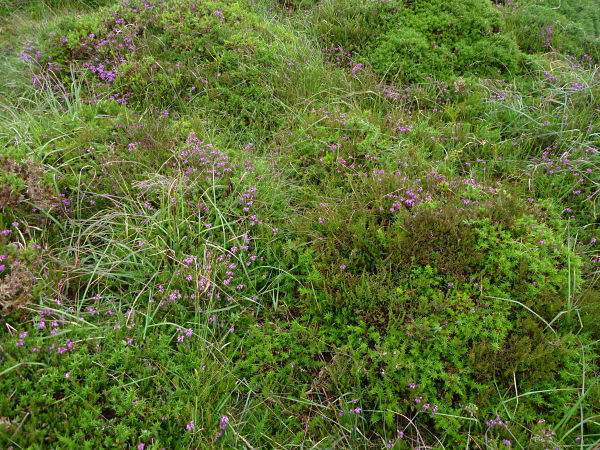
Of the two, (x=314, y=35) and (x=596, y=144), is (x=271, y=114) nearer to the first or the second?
(x=314, y=35)

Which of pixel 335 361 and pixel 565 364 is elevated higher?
pixel 565 364

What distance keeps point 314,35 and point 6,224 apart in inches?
197

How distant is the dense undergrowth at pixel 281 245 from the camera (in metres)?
2.77

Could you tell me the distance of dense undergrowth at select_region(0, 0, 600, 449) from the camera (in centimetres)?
277

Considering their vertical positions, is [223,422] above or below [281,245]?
below

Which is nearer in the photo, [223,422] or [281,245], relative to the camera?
[223,422]

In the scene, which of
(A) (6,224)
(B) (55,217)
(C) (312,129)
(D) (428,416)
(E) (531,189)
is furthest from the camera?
(C) (312,129)

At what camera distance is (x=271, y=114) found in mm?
5176

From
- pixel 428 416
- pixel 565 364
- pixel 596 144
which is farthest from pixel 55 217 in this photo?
pixel 596 144

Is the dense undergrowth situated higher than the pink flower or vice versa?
the dense undergrowth

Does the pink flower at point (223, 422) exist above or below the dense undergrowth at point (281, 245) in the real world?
below

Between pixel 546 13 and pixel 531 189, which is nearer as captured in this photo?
pixel 531 189

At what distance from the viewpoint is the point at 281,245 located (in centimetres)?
379

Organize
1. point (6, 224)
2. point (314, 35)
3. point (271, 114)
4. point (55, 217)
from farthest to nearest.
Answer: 1. point (314, 35)
2. point (271, 114)
3. point (55, 217)
4. point (6, 224)
